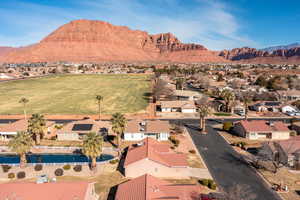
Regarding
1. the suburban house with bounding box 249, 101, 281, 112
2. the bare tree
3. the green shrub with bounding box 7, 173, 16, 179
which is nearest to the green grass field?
the bare tree

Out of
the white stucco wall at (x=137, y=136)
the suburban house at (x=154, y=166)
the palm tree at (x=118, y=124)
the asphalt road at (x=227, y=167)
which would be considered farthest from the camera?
the white stucco wall at (x=137, y=136)

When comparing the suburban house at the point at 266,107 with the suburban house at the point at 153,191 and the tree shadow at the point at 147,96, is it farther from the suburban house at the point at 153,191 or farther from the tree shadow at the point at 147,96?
the suburban house at the point at 153,191

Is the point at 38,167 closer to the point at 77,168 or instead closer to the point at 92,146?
the point at 77,168

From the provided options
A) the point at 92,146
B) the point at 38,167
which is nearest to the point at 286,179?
the point at 92,146

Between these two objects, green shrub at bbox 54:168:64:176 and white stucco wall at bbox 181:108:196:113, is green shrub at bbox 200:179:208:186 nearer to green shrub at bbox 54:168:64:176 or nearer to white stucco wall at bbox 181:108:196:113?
green shrub at bbox 54:168:64:176

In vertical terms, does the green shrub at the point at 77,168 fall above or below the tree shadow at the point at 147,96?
below

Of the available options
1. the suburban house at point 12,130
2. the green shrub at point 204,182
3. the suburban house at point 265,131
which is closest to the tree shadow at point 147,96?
the suburban house at point 12,130
